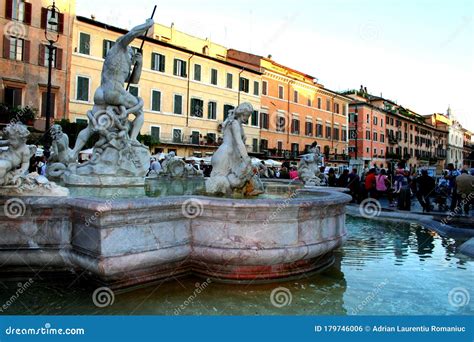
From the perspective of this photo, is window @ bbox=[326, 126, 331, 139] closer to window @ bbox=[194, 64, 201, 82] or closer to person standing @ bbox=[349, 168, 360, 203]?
window @ bbox=[194, 64, 201, 82]

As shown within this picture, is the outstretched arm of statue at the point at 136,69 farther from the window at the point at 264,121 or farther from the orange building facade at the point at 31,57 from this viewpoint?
the window at the point at 264,121

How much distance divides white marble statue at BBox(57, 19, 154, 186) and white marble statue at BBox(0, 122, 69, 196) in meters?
2.25

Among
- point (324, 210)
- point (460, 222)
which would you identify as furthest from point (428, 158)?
point (324, 210)

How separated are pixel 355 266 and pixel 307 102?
44291mm

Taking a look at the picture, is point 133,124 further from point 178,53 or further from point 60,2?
point 178,53

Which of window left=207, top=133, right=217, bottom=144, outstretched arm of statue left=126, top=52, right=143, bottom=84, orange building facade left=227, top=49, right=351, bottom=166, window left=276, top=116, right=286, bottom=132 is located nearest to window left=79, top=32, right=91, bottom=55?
window left=207, top=133, right=217, bottom=144

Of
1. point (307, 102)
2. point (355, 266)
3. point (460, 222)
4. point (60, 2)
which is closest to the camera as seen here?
point (355, 266)

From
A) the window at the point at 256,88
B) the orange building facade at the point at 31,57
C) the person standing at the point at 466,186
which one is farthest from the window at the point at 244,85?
the person standing at the point at 466,186

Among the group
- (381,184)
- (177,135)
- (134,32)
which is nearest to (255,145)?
(177,135)

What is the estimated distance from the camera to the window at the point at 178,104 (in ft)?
115

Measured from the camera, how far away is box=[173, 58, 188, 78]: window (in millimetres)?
34616

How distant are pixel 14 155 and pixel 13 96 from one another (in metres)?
26.0

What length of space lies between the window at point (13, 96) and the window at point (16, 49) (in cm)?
206

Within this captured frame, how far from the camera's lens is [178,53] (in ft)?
113
